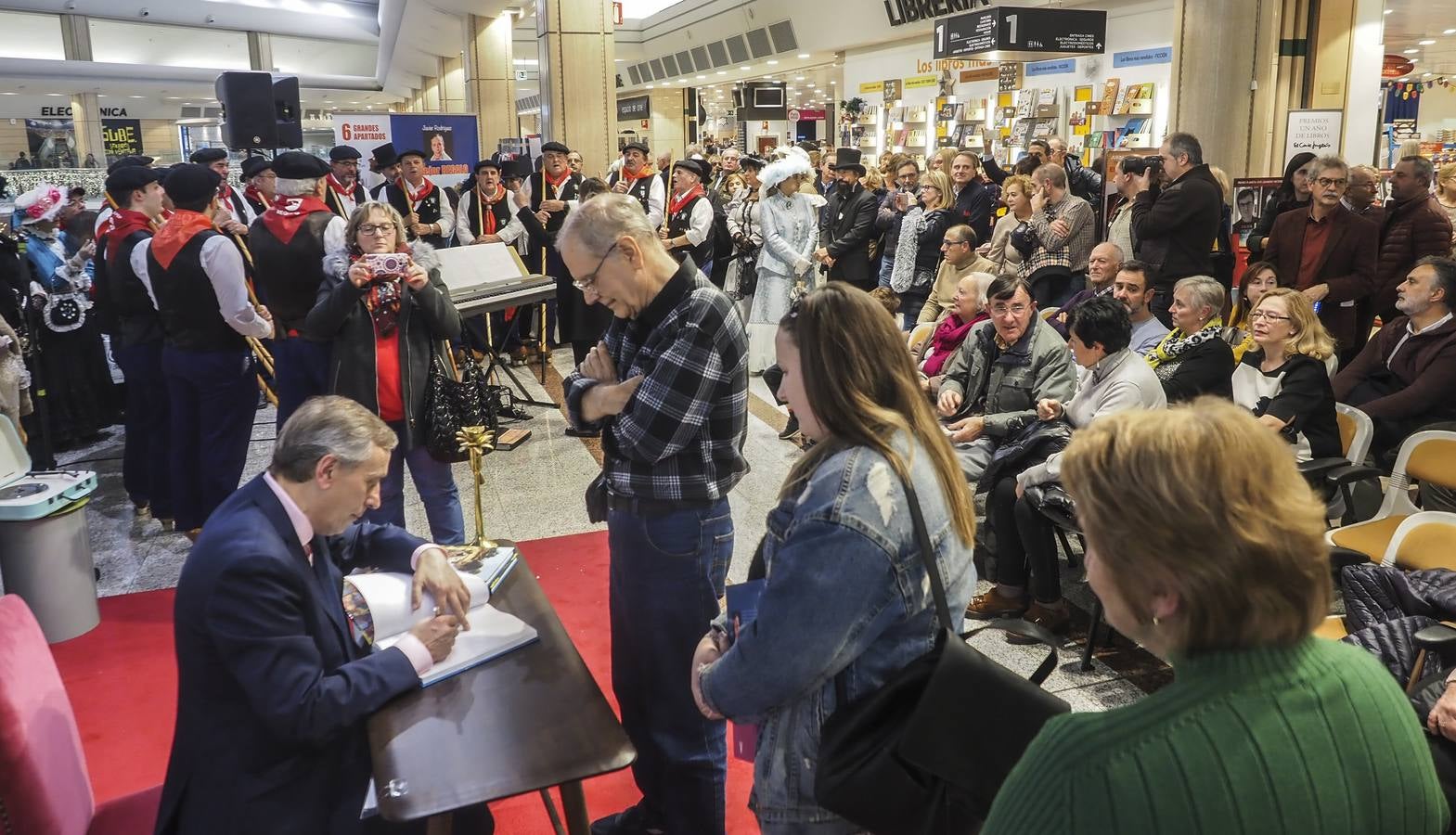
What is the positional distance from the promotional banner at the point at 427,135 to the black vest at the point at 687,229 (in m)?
2.95

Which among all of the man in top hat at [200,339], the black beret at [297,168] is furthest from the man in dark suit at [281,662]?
the black beret at [297,168]

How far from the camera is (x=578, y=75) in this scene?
10.8 metres

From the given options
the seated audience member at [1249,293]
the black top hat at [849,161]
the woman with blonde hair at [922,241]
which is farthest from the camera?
the black top hat at [849,161]

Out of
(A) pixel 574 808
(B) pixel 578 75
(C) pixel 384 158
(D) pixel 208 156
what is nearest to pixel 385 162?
(C) pixel 384 158

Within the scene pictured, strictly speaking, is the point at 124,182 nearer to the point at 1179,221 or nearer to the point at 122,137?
the point at 1179,221

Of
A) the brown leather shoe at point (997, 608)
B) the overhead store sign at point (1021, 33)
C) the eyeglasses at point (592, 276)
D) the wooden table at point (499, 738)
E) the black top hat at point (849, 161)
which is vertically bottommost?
the brown leather shoe at point (997, 608)

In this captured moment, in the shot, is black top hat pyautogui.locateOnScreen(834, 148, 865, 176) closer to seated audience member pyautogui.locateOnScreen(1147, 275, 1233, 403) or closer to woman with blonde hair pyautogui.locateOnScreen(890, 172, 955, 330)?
woman with blonde hair pyautogui.locateOnScreen(890, 172, 955, 330)

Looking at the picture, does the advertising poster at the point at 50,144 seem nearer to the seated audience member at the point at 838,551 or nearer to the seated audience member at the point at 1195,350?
the seated audience member at the point at 1195,350

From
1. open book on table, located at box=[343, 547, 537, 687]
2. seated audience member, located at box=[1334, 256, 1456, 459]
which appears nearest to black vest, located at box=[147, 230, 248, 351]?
open book on table, located at box=[343, 547, 537, 687]

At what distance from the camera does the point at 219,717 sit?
1.87 meters

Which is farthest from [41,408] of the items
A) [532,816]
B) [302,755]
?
[302,755]

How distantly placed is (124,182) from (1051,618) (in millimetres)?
4639

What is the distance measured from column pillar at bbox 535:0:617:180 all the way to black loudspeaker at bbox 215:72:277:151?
107 inches

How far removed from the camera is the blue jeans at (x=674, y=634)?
236 cm
